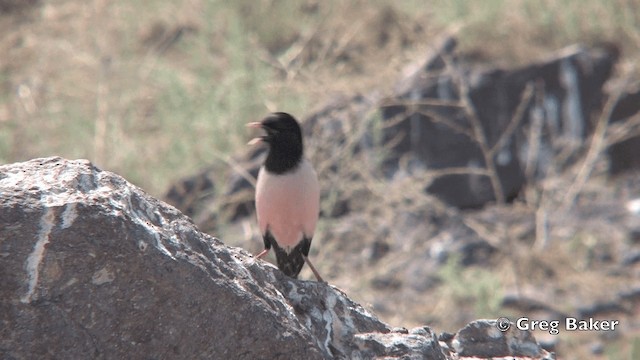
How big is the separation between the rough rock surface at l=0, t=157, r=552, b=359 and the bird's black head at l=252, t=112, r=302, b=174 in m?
1.60

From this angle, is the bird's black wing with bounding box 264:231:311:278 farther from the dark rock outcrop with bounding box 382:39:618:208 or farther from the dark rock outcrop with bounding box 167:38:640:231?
the dark rock outcrop with bounding box 382:39:618:208

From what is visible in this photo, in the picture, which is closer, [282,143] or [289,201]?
[289,201]

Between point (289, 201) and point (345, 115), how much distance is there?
351 centimetres

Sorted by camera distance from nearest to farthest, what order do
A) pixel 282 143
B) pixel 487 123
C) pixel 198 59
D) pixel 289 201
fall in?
1. pixel 289 201
2. pixel 282 143
3. pixel 487 123
4. pixel 198 59

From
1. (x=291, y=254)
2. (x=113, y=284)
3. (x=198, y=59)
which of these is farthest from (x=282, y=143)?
(x=198, y=59)

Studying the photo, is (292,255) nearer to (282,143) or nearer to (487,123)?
(282,143)

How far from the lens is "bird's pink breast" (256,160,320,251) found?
429cm

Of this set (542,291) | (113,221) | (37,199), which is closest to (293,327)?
(113,221)

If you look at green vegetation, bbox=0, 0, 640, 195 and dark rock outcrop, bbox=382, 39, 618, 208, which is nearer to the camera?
green vegetation, bbox=0, 0, 640, 195

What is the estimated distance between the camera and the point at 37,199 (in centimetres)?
255

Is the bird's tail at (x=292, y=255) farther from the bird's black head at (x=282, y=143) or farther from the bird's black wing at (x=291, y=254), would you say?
the bird's black head at (x=282, y=143)

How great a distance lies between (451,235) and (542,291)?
2.95ft

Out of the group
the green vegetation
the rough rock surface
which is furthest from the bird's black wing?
the green vegetation

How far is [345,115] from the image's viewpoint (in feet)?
25.4
